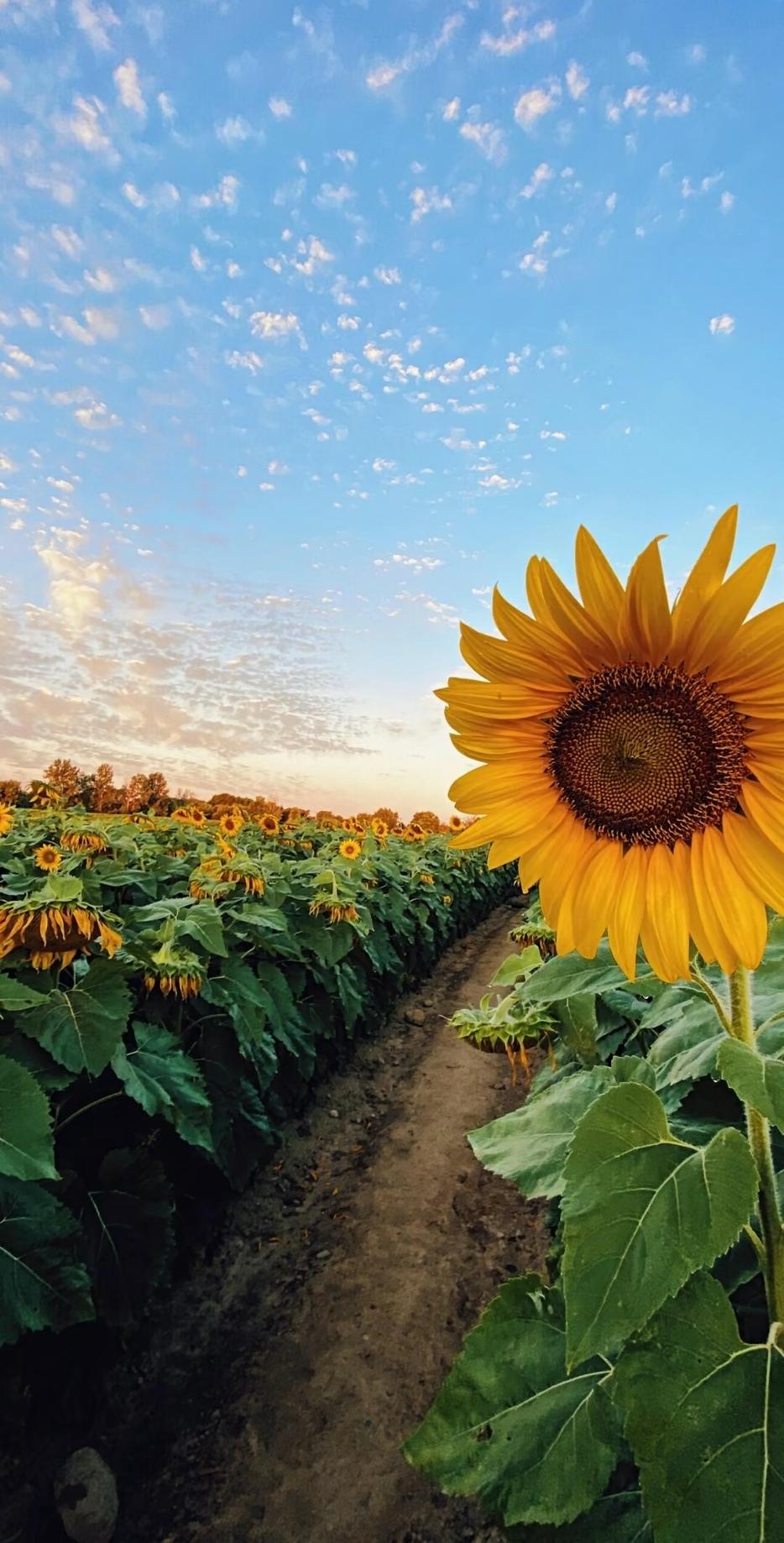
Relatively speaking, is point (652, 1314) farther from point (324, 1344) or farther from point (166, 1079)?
point (324, 1344)

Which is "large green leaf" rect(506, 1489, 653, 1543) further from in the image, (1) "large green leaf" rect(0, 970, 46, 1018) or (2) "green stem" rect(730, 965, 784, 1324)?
(1) "large green leaf" rect(0, 970, 46, 1018)

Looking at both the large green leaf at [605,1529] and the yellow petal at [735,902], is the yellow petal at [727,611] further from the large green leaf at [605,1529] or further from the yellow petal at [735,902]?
the large green leaf at [605,1529]

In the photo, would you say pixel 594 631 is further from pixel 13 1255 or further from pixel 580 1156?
pixel 13 1255

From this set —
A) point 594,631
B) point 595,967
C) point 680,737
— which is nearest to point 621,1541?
point 595,967

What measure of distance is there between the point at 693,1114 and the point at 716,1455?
613 mm

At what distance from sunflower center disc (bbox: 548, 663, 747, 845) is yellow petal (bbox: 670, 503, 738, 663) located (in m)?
0.08

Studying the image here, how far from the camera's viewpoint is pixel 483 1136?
166cm

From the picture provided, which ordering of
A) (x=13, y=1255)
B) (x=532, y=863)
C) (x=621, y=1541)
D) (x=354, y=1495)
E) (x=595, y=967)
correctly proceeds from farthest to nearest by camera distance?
(x=354, y=1495)
(x=13, y=1255)
(x=595, y=967)
(x=621, y=1541)
(x=532, y=863)

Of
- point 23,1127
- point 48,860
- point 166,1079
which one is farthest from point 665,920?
point 48,860

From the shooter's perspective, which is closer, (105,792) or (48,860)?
(48,860)

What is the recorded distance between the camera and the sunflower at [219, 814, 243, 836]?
26.6ft

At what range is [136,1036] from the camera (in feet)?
9.66

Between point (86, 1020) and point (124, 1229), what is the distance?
0.78 m

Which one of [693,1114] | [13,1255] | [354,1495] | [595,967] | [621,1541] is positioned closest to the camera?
[621,1541]
